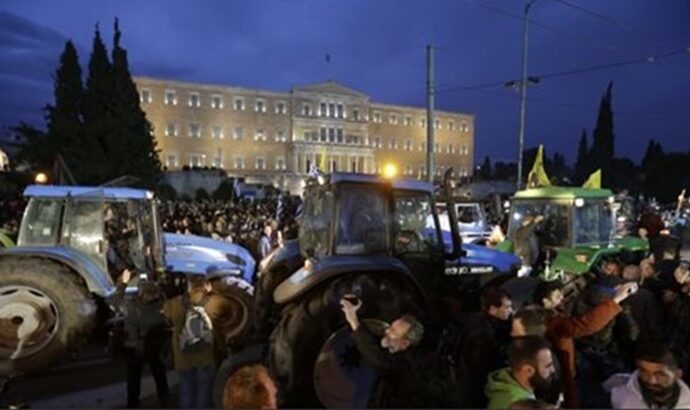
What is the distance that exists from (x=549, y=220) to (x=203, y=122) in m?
85.9

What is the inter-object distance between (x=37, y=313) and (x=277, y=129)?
9213 cm

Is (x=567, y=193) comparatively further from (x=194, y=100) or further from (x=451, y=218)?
(x=194, y=100)

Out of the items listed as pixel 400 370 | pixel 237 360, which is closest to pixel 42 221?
pixel 237 360

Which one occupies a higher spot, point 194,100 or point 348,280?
point 194,100

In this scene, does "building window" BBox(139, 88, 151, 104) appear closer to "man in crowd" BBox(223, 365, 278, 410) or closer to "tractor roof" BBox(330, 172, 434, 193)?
"tractor roof" BBox(330, 172, 434, 193)

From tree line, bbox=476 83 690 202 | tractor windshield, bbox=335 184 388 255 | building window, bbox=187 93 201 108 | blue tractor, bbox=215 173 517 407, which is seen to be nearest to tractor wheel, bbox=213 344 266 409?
blue tractor, bbox=215 173 517 407

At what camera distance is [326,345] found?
5.62 metres

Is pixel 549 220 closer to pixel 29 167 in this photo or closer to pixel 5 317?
pixel 5 317

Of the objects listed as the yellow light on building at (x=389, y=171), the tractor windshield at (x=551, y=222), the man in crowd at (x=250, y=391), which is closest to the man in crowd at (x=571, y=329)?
the man in crowd at (x=250, y=391)

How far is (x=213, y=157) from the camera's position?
94562 millimetres

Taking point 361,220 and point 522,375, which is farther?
point 361,220

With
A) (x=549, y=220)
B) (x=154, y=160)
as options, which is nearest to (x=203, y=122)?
(x=154, y=160)

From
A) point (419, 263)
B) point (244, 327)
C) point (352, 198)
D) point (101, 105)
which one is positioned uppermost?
point (101, 105)

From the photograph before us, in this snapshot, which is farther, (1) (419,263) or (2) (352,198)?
(1) (419,263)
